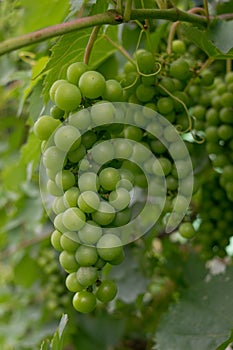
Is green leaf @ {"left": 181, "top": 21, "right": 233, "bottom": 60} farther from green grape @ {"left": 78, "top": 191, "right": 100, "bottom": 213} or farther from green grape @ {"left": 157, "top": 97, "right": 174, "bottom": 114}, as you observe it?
green grape @ {"left": 78, "top": 191, "right": 100, "bottom": 213}

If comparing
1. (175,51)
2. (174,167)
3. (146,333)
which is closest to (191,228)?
(174,167)

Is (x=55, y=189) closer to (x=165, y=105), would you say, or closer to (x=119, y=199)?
(x=119, y=199)

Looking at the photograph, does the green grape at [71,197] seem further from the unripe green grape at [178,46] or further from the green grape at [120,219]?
the unripe green grape at [178,46]

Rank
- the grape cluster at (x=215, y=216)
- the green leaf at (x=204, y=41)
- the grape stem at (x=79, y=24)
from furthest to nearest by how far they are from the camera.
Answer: the grape cluster at (x=215, y=216)
the green leaf at (x=204, y=41)
the grape stem at (x=79, y=24)

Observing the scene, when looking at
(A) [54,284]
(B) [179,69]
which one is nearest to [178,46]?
(B) [179,69]

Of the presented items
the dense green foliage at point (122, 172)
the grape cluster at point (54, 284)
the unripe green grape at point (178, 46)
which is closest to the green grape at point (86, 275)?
the dense green foliage at point (122, 172)
